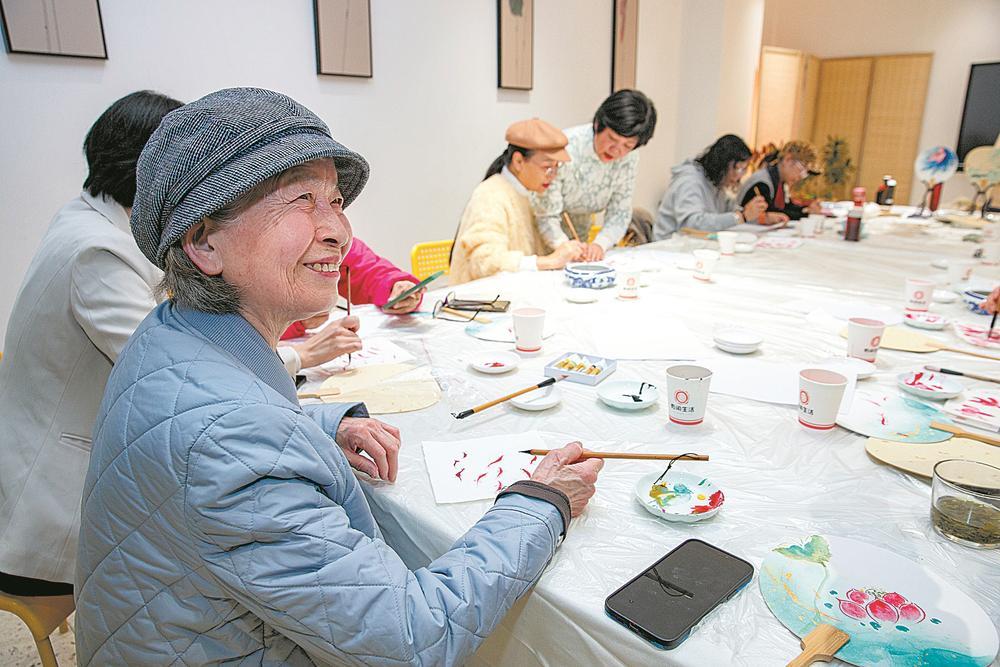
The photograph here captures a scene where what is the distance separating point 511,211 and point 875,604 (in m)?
2.27

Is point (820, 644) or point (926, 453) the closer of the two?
point (820, 644)

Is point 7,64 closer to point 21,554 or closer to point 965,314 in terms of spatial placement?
point 21,554

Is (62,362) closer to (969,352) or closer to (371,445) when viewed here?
(371,445)

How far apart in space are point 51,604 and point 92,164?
0.94m

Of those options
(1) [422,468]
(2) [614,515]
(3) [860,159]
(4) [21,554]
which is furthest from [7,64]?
(3) [860,159]

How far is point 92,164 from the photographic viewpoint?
4.48 ft

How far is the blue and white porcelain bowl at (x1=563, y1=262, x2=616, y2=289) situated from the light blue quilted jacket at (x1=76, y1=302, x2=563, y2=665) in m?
1.52

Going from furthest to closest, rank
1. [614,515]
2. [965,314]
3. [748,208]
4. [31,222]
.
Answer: [748,208], [31,222], [965,314], [614,515]

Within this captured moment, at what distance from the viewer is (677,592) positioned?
2.55 feet

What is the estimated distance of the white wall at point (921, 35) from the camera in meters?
6.59

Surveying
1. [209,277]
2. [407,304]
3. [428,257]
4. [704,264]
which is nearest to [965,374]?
[704,264]

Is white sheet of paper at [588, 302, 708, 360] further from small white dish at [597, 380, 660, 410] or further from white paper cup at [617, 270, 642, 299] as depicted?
small white dish at [597, 380, 660, 410]

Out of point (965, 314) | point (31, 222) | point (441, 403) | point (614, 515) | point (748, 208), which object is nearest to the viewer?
point (614, 515)

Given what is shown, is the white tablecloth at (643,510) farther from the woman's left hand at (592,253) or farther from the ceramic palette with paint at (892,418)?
the woman's left hand at (592,253)
